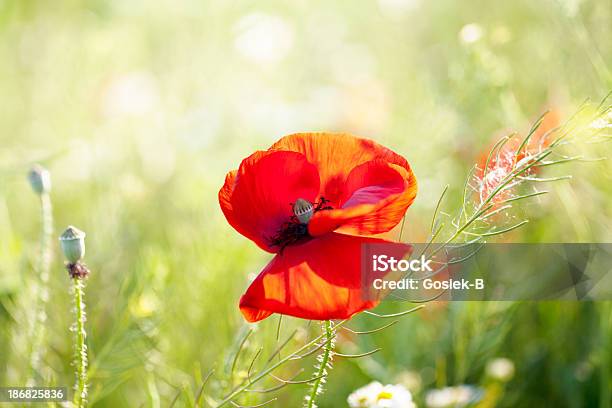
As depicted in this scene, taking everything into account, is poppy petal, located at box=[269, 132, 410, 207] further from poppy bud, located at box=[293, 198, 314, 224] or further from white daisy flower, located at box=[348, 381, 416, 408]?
white daisy flower, located at box=[348, 381, 416, 408]

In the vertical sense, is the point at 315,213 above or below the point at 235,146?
below

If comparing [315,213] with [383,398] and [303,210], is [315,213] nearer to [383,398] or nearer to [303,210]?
[303,210]

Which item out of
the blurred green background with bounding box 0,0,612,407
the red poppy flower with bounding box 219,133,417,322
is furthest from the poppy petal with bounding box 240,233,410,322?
the blurred green background with bounding box 0,0,612,407

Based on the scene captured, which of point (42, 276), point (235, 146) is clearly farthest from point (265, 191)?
point (235, 146)

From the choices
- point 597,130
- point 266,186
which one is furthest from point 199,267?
point 597,130

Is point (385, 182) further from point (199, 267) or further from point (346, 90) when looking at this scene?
point (346, 90)

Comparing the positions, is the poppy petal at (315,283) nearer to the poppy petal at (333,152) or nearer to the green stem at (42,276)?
the poppy petal at (333,152)
